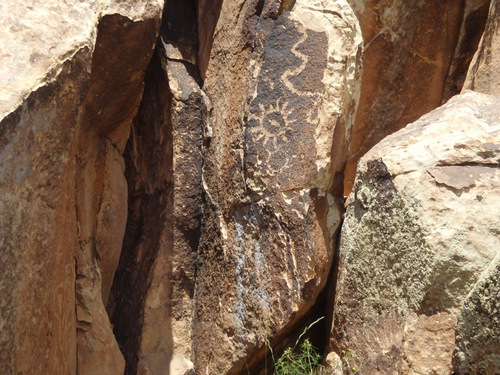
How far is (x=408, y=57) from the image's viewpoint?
375cm

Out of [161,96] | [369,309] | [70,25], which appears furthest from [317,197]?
[70,25]

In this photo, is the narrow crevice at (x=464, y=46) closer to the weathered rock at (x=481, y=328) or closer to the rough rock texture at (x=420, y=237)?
the rough rock texture at (x=420, y=237)

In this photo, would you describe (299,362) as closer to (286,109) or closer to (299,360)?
(299,360)

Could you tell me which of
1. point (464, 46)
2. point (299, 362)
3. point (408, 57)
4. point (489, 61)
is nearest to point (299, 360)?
point (299, 362)

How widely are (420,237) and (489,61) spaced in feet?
4.30

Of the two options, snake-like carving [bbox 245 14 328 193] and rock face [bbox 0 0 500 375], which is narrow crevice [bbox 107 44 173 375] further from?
snake-like carving [bbox 245 14 328 193]

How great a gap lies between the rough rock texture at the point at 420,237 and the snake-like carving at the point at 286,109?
29 centimetres

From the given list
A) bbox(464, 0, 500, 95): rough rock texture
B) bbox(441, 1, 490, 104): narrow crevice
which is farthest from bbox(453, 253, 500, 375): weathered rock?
bbox(441, 1, 490, 104): narrow crevice

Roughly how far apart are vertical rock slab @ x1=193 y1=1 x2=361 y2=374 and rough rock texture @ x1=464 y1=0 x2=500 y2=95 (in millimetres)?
A: 704

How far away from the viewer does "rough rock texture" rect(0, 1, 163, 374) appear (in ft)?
7.00

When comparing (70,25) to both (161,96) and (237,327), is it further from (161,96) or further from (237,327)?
(237,327)

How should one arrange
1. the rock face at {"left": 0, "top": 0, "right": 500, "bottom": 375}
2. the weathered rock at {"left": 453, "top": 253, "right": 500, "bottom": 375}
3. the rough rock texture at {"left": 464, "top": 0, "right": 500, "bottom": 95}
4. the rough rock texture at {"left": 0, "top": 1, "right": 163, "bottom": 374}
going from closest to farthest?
the weathered rock at {"left": 453, "top": 253, "right": 500, "bottom": 375} < the rough rock texture at {"left": 0, "top": 1, "right": 163, "bottom": 374} < the rock face at {"left": 0, "top": 0, "right": 500, "bottom": 375} < the rough rock texture at {"left": 464, "top": 0, "right": 500, "bottom": 95}

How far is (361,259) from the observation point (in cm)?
262

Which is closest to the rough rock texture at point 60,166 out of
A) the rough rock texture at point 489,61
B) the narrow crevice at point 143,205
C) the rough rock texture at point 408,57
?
the narrow crevice at point 143,205
